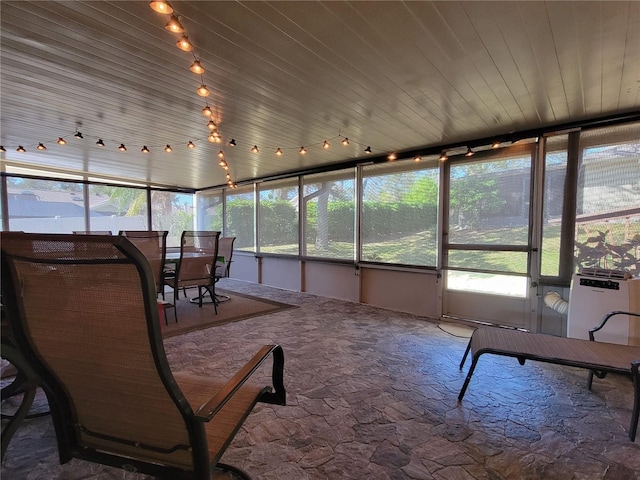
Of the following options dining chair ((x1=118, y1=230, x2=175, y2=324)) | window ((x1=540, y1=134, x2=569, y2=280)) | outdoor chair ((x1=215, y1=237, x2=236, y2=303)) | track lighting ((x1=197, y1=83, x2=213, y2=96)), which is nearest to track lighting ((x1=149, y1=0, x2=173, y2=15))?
track lighting ((x1=197, y1=83, x2=213, y2=96))

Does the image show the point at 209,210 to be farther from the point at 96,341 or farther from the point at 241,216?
the point at 96,341

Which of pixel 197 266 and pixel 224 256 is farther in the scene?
pixel 224 256

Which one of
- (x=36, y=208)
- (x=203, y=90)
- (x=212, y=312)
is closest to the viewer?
(x=203, y=90)

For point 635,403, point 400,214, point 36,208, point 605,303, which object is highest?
point 36,208

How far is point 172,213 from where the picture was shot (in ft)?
26.6

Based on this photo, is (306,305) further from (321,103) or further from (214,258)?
(321,103)

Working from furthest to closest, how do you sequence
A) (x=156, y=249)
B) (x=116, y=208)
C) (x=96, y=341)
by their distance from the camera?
(x=116, y=208), (x=156, y=249), (x=96, y=341)

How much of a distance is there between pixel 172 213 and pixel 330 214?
15.8 ft

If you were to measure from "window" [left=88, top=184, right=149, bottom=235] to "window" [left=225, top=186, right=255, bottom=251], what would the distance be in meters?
2.05

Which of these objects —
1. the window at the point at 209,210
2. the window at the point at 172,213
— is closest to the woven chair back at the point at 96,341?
the window at the point at 209,210

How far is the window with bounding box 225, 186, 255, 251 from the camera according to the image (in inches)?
285

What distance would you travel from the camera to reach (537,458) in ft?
5.52

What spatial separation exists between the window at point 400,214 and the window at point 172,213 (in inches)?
216

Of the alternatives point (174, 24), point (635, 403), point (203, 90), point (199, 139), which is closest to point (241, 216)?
point (199, 139)
